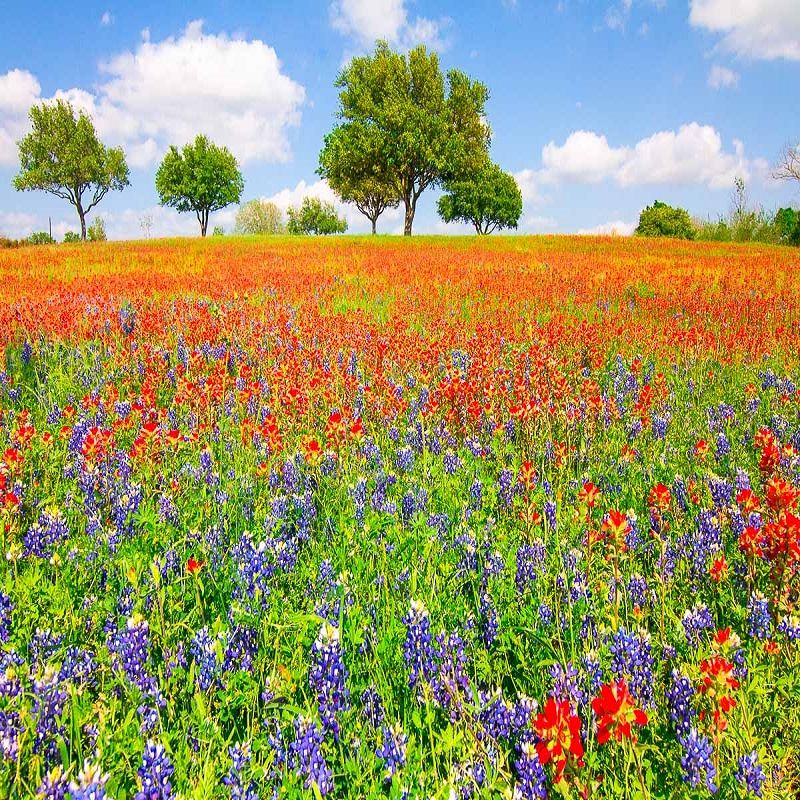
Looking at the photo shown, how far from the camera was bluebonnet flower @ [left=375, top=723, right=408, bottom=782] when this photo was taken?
1785 millimetres

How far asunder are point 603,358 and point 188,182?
6408 centimetres

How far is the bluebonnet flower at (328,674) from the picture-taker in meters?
1.97

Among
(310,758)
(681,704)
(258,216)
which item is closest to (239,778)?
(310,758)

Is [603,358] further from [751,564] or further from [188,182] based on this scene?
[188,182]

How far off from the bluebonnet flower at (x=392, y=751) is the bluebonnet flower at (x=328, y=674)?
0.20 metres

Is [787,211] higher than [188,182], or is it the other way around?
[188,182]

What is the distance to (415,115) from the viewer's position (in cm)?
4153

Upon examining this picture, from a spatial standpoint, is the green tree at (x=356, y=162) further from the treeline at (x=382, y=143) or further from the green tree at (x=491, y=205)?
the green tree at (x=491, y=205)

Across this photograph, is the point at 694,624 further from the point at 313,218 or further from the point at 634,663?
the point at 313,218

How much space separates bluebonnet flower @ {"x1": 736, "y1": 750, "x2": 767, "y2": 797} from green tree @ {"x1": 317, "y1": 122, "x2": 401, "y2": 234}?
144 feet

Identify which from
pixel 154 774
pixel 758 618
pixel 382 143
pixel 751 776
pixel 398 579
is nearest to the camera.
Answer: pixel 154 774

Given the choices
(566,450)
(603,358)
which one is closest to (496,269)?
(603,358)

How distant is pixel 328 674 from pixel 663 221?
7764 cm

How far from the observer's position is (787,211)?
159 feet
